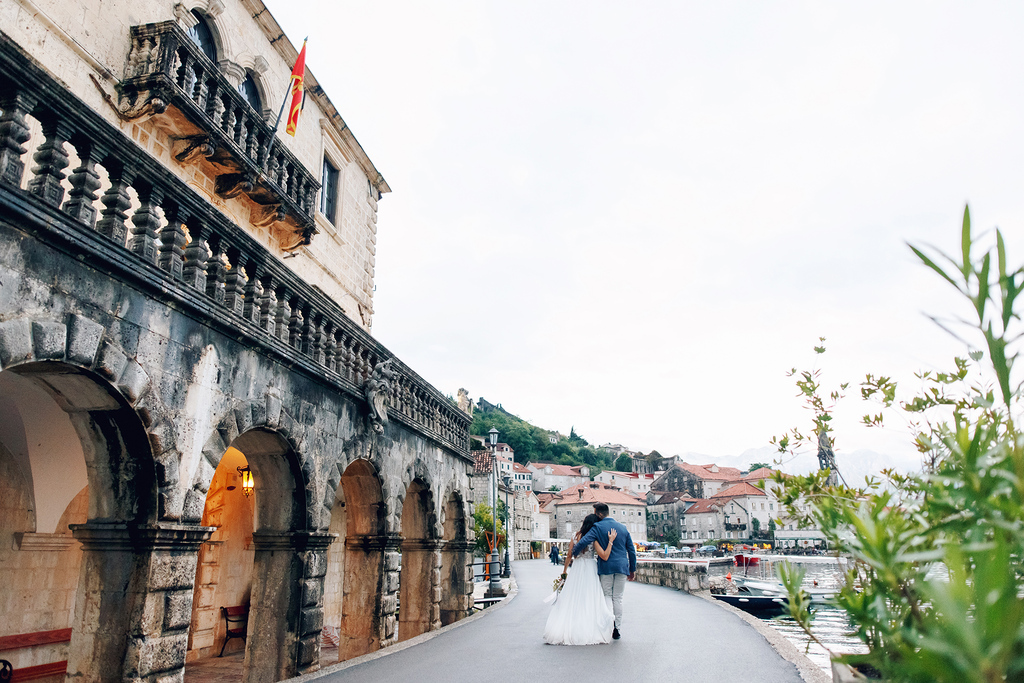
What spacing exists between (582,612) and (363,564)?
12.0 ft

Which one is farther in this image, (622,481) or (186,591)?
(622,481)

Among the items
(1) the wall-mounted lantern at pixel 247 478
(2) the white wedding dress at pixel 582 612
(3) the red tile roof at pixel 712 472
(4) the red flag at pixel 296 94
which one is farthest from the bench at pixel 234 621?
(3) the red tile roof at pixel 712 472

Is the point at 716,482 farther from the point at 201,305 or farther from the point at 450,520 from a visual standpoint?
the point at 201,305

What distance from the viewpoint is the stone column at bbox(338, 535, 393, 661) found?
9617 millimetres

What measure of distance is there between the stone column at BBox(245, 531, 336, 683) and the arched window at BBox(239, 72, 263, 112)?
8105mm

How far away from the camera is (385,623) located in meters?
9.78

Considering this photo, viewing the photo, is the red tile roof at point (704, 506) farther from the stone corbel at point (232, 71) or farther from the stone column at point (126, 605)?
the stone column at point (126, 605)

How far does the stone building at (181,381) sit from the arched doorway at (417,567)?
1.6 inches

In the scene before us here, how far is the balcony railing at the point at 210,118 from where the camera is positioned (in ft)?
27.0

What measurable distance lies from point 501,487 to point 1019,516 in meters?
59.1

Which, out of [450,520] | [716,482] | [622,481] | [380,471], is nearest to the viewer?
[380,471]

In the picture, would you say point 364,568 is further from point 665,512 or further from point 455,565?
point 665,512

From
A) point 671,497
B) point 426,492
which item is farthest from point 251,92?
point 671,497

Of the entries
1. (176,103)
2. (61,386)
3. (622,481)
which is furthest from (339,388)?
(622,481)
